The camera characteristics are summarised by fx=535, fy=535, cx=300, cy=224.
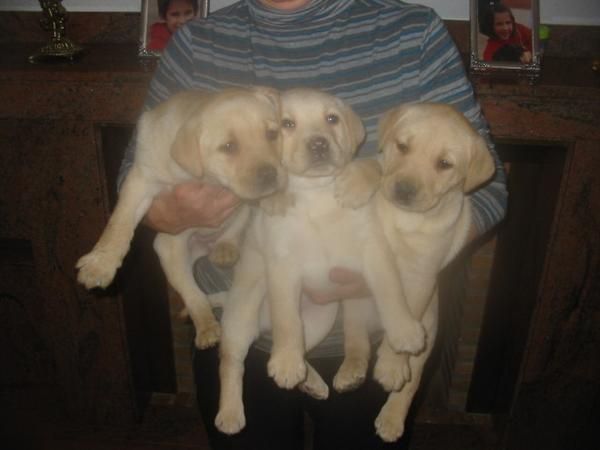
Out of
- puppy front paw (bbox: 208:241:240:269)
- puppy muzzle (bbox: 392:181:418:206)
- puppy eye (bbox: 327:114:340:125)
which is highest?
puppy eye (bbox: 327:114:340:125)

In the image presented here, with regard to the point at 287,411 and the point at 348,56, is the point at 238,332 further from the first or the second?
the point at 348,56

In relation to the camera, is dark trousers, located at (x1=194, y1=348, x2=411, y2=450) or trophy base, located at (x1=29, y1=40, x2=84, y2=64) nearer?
dark trousers, located at (x1=194, y1=348, x2=411, y2=450)

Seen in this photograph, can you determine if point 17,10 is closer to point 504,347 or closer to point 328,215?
point 328,215

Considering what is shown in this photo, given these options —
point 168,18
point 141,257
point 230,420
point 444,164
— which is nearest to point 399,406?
point 230,420

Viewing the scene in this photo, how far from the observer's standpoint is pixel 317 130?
146 centimetres

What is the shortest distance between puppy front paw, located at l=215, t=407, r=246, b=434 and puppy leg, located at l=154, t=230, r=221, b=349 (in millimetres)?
220

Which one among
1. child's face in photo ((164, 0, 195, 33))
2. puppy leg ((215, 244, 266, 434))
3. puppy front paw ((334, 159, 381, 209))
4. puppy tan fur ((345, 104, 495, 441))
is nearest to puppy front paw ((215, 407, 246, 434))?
puppy leg ((215, 244, 266, 434))

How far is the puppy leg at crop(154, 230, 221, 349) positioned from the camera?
5.81ft

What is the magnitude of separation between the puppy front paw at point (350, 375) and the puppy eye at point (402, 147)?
62 cm

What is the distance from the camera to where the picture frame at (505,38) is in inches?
84.5

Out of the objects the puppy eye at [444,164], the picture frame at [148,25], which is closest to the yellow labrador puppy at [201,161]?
the puppy eye at [444,164]

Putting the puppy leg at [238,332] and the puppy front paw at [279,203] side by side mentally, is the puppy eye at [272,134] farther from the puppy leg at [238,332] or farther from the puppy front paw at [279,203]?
the puppy leg at [238,332]

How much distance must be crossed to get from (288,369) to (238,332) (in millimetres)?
277

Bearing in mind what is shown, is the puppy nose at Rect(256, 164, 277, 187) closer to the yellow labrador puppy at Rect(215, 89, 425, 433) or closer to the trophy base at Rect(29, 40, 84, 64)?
the yellow labrador puppy at Rect(215, 89, 425, 433)
